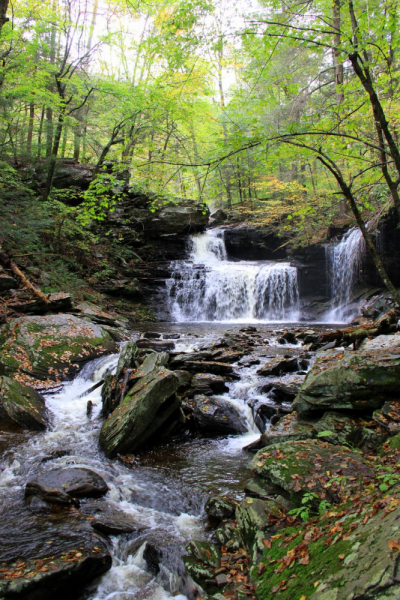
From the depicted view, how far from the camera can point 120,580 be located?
3.27 meters

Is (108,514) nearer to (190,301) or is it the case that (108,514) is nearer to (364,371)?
(364,371)

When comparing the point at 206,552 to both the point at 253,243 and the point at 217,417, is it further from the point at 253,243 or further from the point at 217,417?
the point at 253,243

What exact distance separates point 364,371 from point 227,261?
1781 cm

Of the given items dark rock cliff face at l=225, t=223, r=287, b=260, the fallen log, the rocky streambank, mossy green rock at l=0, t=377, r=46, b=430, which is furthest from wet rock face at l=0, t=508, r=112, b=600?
dark rock cliff face at l=225, t=223, r=287, b=260

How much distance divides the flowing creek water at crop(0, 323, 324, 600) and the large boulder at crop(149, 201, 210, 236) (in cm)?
1475

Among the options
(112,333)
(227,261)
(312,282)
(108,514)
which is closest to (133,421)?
(108,514)

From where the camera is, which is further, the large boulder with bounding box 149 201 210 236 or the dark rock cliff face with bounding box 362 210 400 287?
the large boulder with bounding box 149 201 210 236

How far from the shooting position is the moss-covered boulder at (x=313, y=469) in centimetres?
340

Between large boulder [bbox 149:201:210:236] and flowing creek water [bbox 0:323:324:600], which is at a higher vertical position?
large boulder [bbox 149:201:210:236]

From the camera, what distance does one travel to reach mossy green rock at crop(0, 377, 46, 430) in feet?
20.5

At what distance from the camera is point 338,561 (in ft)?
6.73

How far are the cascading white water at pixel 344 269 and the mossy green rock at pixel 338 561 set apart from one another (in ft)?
51.4

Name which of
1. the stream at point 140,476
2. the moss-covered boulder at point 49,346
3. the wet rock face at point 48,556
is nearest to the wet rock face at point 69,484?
the stream at point 140,476

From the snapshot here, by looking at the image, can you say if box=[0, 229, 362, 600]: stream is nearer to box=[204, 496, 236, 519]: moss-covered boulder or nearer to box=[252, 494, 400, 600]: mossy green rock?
box=[204, 496, 236, 519]: moss-covered boulder
